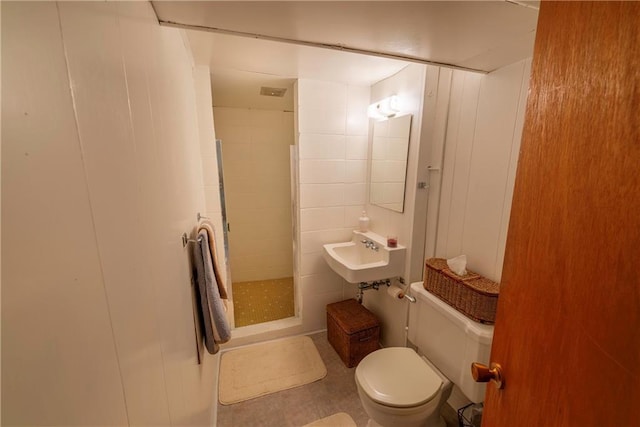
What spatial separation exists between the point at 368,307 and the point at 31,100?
8.02 ft

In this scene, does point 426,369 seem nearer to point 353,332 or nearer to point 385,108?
point 353,332

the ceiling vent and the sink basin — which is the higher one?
the ceiling vent

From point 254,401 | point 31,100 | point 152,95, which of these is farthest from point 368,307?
point 31,100

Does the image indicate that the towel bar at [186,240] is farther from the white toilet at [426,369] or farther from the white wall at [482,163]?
the white wall at [482,163]

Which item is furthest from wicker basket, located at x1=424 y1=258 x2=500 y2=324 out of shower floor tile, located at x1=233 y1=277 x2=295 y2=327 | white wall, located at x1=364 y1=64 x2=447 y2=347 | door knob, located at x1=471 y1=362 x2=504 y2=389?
shower floor tile, located at x1=233 y1=277 x2=295 y2=327

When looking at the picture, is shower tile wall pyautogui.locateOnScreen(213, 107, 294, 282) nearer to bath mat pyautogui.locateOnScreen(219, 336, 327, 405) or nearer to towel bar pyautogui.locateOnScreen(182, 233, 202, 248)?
bath mat pyautogui.locateOnScreen(219, 336, 327, 405)

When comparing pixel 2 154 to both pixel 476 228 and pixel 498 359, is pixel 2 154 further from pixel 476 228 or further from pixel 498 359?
pixel 476 228

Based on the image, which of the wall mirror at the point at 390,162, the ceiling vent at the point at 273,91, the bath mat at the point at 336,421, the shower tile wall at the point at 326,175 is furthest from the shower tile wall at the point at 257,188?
the bath mat at the point at 336,421

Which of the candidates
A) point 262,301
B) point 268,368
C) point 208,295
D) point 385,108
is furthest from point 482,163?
point 262,301

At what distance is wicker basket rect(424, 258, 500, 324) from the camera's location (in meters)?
1.16

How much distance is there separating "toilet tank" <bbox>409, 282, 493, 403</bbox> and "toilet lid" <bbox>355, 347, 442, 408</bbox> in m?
0.09

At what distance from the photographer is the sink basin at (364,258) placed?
1829 millimetres

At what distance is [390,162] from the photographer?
1988mm

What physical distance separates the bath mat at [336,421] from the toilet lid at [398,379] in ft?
1.48
